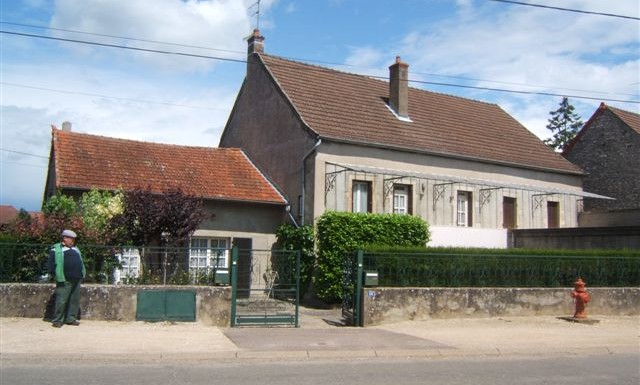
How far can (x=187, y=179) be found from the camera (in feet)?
64.6

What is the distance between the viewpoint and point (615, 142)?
28.0 m

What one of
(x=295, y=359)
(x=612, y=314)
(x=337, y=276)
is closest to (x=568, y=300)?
(x=612, y=314)

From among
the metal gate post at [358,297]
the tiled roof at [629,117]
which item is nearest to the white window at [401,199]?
the metal gate post at [358,297]

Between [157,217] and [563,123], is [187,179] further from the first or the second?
[563,123]

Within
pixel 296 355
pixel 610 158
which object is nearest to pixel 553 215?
pixel 610 158

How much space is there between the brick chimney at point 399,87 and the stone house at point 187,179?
5825 millimetres

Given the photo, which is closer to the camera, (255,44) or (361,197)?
(361,197)

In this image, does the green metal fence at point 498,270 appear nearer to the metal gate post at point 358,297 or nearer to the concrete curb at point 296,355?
the metal gate post at point 358,297

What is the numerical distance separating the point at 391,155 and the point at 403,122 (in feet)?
8.11

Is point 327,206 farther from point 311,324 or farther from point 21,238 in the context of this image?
point 21,238

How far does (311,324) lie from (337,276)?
12.9 ft

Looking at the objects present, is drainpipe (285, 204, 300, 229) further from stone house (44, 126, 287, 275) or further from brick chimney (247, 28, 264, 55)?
brick chimney (247, 28, 264, 55)

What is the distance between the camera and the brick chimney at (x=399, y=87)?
23062 mm

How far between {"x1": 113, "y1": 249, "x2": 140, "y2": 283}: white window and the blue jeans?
4.40 ft
